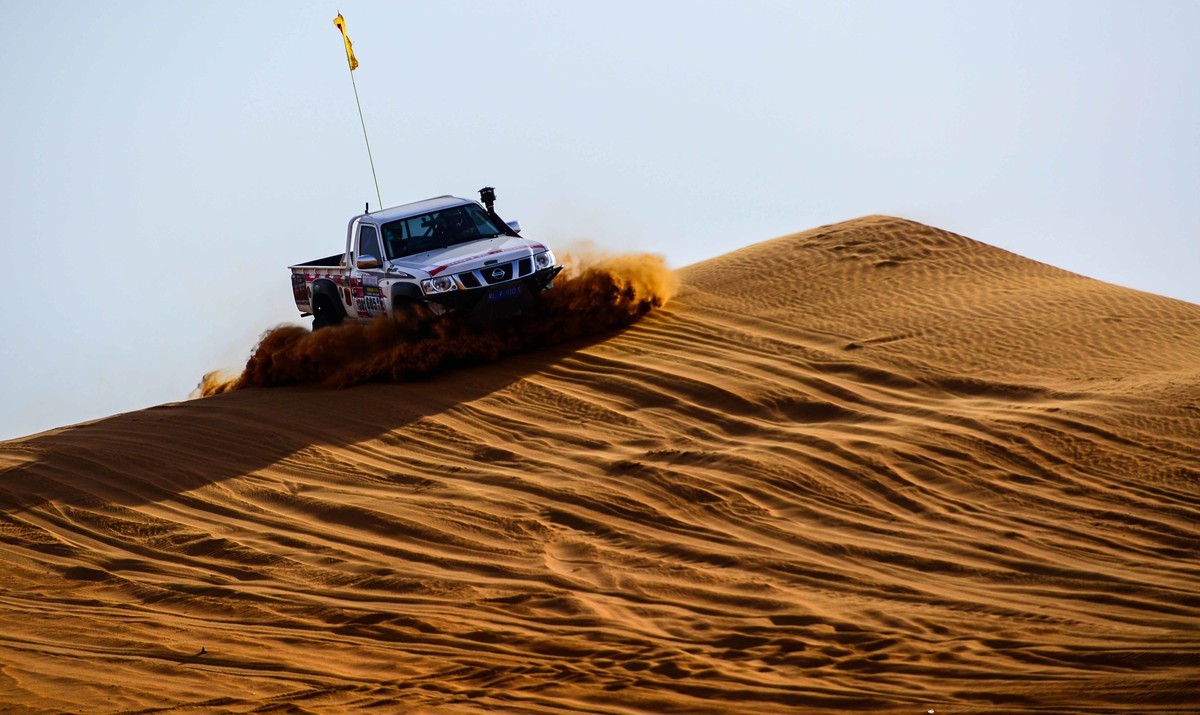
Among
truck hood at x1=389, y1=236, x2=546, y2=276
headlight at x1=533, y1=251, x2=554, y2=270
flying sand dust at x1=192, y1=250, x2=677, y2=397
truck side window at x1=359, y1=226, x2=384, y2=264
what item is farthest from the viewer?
truck side window at x1=359, y1=226, x2=384, y2=264

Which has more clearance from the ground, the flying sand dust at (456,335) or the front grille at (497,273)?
the front grille at (497,273)

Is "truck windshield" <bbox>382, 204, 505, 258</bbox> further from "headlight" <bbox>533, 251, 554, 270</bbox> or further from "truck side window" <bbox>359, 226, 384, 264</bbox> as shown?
"headlight" <bbox>533, 251, 554, 270</bbox>

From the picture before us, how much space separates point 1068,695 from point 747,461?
156 inches

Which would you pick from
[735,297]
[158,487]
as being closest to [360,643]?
[158,487]

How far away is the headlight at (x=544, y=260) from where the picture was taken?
12.8 m

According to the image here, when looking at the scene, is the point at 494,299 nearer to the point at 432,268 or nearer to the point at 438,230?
the point at 432,268

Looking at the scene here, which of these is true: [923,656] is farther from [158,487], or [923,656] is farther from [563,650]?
[158,487]

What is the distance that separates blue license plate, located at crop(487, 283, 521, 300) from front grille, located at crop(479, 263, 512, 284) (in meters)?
0.10

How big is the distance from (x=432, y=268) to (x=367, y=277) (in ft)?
3.96

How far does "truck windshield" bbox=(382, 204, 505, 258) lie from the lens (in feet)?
43.9

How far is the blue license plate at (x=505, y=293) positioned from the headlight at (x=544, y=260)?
36 cm

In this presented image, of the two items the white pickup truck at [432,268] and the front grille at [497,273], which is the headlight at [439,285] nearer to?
the white pickup truck at [432,268]

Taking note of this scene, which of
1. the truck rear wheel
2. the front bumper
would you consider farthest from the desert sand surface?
the truck rear wheel

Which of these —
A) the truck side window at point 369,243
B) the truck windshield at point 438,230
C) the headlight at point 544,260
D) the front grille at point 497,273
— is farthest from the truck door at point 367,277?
the headlight at point 544,260
